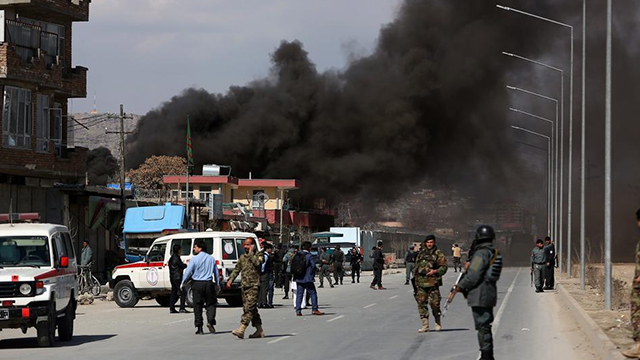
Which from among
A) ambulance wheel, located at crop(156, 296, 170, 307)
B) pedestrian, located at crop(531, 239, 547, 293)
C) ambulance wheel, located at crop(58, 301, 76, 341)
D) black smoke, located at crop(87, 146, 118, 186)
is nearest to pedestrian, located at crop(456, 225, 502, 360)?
ambulance wheel, located at crop(58, 301, 76, 341)

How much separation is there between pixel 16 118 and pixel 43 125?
2463 millimetres

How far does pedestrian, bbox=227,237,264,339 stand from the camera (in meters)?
18.3

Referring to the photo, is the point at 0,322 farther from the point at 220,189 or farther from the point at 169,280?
the point at 220,189

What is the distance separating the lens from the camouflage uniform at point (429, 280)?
1958cm

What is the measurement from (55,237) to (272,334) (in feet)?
13.2

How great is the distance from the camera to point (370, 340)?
58.4 ft

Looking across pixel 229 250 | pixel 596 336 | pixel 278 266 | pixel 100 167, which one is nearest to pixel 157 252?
pixel 229 250

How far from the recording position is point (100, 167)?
327 ft

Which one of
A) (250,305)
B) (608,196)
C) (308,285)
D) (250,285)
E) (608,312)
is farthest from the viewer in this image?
(308,285)

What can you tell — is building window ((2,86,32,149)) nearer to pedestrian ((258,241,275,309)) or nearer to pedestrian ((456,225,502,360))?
pedestrian ((258,241,275,309))

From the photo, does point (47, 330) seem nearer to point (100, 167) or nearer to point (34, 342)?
point (34, 342)

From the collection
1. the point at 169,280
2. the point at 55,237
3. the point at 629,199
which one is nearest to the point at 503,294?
the point at 169,280

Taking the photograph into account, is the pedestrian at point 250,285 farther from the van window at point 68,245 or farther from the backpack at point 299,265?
the backpack at point 299,265

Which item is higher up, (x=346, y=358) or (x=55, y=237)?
(x=55, y=237)
